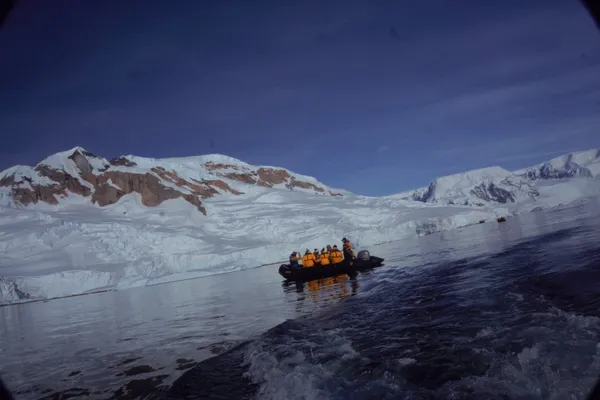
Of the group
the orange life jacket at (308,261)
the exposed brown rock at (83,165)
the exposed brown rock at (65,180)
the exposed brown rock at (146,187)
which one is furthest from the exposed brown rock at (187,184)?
the orange life jacket at (308,261)

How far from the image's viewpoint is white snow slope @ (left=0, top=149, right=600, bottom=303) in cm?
4653

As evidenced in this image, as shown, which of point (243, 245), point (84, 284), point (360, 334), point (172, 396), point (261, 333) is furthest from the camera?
point (243, 245)

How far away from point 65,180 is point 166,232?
→ 36.3 meters

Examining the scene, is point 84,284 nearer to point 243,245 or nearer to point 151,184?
point 243,245

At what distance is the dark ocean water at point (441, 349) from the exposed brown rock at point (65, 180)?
83.1 m

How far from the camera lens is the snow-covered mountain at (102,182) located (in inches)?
3024

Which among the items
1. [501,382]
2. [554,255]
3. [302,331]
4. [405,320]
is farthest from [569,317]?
[554,255]

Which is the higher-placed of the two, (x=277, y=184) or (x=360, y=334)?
(x=277, y=184)

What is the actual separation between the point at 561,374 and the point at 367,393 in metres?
2.36

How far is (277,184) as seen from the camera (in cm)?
13512

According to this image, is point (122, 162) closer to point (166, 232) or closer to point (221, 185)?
point (221, 185)

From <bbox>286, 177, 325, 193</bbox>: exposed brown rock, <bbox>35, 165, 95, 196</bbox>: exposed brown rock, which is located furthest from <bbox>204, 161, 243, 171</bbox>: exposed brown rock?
<bbox>35, 165, 95, 196</bbox>: exposed brown rock

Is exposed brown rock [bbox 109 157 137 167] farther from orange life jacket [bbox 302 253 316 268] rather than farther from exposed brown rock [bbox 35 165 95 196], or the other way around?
orange life jacket [bbox 302 253 316 268]

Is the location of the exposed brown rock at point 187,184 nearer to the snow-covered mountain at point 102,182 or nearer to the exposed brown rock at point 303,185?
the snow-covered mountain at point 102,182
